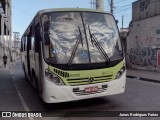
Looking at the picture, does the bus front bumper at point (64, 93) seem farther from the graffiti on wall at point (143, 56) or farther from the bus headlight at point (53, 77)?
the graffiti on wall at point (143, 56)

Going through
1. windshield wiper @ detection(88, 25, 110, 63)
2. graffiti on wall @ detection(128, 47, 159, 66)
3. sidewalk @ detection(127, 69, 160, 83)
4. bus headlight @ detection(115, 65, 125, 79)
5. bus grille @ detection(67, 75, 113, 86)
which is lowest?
sidewalk @ detection(127, 69, 160, 83)

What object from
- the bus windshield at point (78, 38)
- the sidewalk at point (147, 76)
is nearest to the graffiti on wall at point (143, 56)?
the sidewalk at point (147, 76)

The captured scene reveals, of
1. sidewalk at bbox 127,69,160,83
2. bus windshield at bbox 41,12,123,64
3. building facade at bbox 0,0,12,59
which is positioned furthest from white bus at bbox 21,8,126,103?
building facade at bbox 0,0,12,59

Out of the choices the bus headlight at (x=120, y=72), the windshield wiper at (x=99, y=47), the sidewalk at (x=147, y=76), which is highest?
the windshield wiper at (x=99, y=47)

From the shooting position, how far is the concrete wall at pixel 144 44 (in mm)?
25203

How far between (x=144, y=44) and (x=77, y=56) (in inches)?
803

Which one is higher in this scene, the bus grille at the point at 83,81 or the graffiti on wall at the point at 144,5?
the graffiti on wall at the point at 144,5

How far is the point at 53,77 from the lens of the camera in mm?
7730

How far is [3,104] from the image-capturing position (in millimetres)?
9609

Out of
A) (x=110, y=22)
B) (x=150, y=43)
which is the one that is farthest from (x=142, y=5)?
(x=110, y=22)

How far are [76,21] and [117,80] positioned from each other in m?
2.09

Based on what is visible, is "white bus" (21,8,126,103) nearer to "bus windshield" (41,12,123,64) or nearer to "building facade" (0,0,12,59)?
"bus windshield" (41,12,123,64)

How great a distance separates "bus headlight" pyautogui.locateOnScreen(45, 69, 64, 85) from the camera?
7684 millimetres

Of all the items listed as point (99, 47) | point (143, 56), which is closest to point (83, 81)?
point (99, 47)
